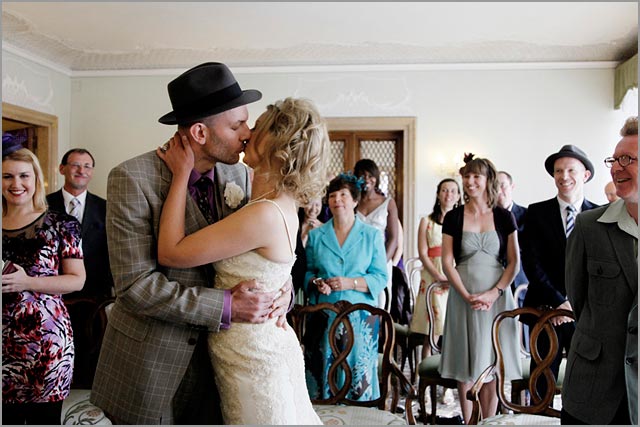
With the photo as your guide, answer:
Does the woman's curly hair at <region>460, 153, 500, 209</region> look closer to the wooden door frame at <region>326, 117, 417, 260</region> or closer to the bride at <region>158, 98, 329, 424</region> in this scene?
the bride at <region>158, 98, 329, 424</region>

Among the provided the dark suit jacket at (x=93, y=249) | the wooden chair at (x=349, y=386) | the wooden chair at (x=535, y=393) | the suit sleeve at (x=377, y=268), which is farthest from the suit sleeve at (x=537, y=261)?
the dark suit jacket at (x=93, y=249)

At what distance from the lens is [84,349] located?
3191mm

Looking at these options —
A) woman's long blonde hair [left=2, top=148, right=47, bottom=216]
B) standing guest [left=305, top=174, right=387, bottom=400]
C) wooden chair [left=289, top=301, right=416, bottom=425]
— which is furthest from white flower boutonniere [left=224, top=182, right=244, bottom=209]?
standing guest [left=305, top=174, right=387, bottom=400]

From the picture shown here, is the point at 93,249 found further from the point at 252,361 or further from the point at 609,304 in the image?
the point at 609,304

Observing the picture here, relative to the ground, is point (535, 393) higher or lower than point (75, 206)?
lower

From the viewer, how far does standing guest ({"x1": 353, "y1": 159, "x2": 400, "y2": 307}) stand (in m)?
5.34

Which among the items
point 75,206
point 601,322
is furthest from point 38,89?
point 601,322

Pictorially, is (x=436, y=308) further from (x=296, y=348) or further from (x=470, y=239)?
(x=296, y=348)

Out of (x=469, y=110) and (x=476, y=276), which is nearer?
(x=476, y=276)

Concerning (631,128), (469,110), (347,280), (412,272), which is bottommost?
(412,272)

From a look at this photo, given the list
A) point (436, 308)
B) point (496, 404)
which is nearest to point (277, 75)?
point (436, 308)

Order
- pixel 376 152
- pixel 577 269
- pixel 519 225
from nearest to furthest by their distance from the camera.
Result: pixel 577 269
pixel 519 225
pixel 376 152

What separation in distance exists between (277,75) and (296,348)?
6.85 meters

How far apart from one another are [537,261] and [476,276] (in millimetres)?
353
